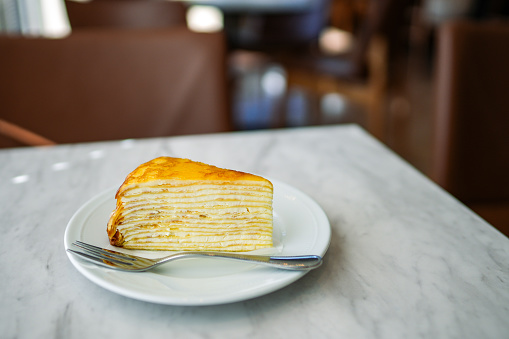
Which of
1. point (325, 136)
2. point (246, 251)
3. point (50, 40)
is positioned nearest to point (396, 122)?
point (325, 136)

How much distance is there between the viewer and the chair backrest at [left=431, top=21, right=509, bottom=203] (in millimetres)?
1018

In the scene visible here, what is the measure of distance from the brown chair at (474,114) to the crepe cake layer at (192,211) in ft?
2.25

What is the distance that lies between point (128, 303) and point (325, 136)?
23.0 inches

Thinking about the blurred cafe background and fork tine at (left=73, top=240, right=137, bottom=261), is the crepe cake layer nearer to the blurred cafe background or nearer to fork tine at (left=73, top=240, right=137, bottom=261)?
fork tine at (left=73, top=240, right=137, bottom=261)

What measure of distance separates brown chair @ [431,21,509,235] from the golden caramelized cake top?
0.69m

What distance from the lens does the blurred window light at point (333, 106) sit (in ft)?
10.9

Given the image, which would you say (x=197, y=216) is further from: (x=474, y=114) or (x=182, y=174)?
(x=474, y=114)

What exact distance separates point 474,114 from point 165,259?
0.84 m

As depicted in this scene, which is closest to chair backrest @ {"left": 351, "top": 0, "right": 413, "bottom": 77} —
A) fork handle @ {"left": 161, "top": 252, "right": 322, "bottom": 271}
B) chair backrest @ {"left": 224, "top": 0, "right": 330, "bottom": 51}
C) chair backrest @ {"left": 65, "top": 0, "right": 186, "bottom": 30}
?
chair backrest @ {"left": 224, "top": 0, "right": 330, "bottom": 51}

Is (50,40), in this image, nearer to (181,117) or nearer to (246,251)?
(181,117)

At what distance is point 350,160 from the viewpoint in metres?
0.82

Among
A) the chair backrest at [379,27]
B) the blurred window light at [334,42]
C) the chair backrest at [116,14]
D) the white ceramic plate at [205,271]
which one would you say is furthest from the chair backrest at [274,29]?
the white ceramic plate at [205,271]

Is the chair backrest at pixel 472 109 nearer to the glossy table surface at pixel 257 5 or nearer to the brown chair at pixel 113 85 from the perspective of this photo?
the brown chair at pixel 113 85

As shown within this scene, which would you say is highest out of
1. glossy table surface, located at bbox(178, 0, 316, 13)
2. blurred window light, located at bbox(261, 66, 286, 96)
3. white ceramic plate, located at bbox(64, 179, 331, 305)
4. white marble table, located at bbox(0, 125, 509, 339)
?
glossy table surface, located at bbox(178, 0, 316, 13)
